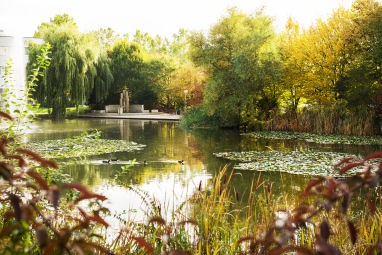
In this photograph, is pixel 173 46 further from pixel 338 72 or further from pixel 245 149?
pixel 245 149

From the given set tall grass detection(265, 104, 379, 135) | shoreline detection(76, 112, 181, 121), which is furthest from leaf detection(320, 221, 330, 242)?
shoreline detection(76, 112, 181, 121)

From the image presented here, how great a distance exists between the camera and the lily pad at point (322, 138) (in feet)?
45.6

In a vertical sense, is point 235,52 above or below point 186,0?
below

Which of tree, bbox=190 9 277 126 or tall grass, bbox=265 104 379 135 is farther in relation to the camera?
tree, bbox=190 9 277 126

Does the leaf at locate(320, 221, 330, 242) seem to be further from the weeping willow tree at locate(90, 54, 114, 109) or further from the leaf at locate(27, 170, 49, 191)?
the weeping willow tree at locate(90, 54, 114, 109)

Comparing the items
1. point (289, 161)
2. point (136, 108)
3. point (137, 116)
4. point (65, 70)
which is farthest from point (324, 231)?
point (136, 108)

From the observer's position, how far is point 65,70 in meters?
22.1

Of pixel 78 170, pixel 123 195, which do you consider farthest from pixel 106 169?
pixel 123 195

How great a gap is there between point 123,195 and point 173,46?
48.0 metres

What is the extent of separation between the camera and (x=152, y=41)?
5503 cm

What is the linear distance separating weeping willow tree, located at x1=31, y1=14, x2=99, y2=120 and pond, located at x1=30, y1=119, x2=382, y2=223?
599cm

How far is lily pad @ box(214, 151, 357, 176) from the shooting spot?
874 cm

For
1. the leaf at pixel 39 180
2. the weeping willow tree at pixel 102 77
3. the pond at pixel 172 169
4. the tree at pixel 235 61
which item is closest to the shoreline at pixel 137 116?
the weeping willow tree at pixel 102 77

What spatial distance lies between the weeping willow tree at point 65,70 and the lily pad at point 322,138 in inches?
391
